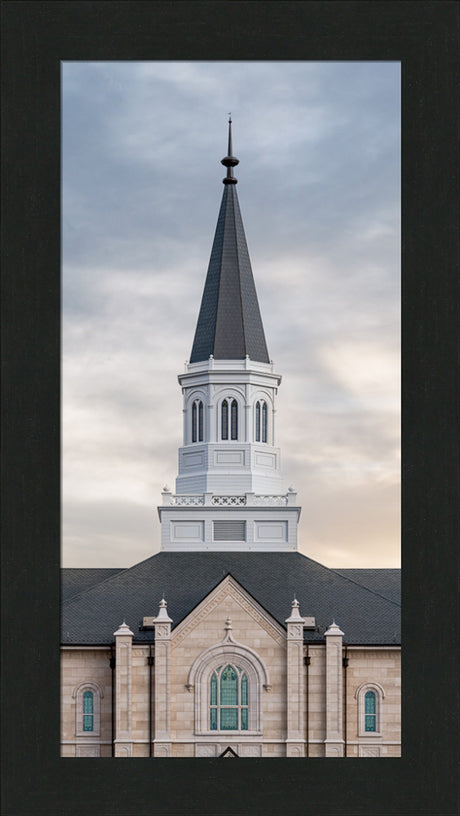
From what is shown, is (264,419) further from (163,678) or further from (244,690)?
(163,678)

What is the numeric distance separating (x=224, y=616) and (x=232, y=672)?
188cm

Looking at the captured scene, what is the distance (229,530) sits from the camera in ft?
172

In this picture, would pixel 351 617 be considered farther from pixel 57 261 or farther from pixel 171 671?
pixel 57 261

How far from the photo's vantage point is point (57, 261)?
79.3 feet

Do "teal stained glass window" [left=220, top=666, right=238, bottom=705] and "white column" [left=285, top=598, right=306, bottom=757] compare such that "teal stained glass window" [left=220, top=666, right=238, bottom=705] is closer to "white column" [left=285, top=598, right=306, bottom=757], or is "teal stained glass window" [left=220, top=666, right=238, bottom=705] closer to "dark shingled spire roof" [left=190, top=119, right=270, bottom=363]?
"white column" [left=285, top=598, right=306, bottom=757]

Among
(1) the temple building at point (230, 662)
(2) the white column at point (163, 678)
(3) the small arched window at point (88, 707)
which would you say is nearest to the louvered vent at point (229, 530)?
(1) the temple building at point (230, 662)

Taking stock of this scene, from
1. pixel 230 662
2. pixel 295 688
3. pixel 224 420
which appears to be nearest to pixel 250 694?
pixel 230 662

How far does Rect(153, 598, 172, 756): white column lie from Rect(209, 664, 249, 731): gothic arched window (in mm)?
1425

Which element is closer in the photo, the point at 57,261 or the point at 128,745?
the point at 57,261

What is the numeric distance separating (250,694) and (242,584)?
11.8ft

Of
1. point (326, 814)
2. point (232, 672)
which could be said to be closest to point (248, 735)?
point (232, 672)

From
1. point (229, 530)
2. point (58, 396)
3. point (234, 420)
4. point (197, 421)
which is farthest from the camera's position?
point (197, 421)

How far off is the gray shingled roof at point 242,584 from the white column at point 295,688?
76 centimetres

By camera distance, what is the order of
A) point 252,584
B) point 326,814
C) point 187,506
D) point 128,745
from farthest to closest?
point 187,506 < point 252,584 < point 128,745 < point 326,814
